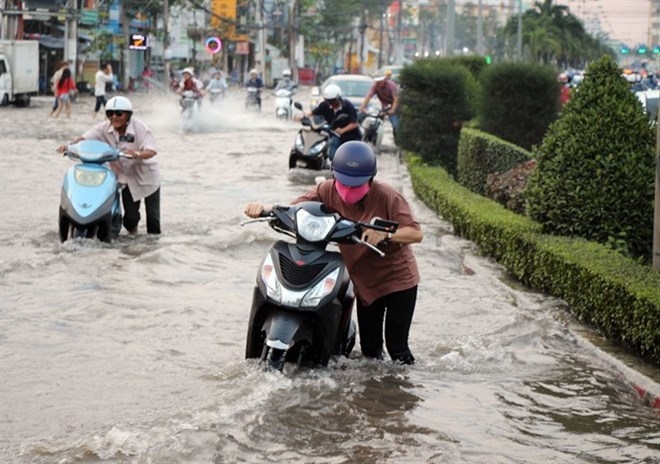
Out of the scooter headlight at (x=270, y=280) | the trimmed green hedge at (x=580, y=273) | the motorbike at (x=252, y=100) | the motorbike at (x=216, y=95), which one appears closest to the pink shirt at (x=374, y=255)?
the scooter headlight at (x=270, y=280)

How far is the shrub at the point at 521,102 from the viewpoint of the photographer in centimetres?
2117

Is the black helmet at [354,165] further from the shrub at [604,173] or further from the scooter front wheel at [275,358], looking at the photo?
the shrub at [604,173]

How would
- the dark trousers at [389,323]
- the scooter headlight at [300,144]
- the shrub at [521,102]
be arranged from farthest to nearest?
the scooter headlight at [300,144]
the shrub at [521,102]
the dark trousers at [389,323]

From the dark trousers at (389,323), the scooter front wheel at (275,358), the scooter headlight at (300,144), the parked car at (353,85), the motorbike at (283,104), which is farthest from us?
the motorbike at (283,104)

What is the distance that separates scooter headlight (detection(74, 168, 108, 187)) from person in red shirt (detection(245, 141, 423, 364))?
5138mm

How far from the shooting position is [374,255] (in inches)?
306

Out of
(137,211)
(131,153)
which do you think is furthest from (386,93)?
(131,153)

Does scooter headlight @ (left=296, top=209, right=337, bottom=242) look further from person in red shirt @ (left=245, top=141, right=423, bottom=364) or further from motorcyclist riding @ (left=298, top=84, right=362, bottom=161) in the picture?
motorcyclist riding @ (left=298, top=84, right=362, bottom=161)

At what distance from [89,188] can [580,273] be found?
4.66 metres

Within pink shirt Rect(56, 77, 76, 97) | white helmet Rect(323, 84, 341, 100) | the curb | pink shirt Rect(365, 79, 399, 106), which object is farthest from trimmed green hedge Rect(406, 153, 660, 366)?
pink shirt Rect(56, 77, 76, 97)

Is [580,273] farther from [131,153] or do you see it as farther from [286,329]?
[131,153]

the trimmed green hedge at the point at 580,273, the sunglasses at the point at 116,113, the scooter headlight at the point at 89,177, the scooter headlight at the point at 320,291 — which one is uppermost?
the sunglasses at the point at 116,113

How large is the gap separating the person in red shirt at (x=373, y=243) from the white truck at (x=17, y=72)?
37455mm

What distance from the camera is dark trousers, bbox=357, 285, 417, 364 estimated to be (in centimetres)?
787
